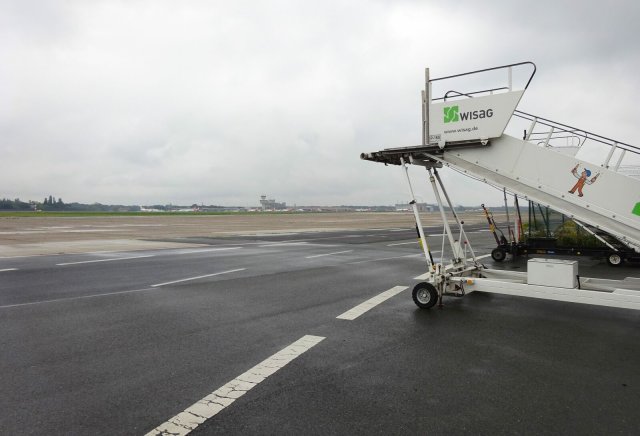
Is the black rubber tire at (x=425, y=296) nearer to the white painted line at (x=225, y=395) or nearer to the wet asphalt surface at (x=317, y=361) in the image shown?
the wet asphalt surface at (x=317, y=361)


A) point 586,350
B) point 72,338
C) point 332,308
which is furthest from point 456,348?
point 72,338

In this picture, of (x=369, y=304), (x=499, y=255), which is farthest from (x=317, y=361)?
(x=499, y=255)

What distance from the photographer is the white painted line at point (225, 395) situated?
3296 millimetres

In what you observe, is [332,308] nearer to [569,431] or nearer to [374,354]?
[374,354]

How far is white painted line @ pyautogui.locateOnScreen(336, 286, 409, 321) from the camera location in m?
6.68

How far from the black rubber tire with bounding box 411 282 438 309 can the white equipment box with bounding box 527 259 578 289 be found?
4.78ft

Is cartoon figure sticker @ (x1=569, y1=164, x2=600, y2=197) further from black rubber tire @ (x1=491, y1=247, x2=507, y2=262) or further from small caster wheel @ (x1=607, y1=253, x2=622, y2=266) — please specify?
black rubber tire @ (x1=491, y1=247, x2=507, y2=262)

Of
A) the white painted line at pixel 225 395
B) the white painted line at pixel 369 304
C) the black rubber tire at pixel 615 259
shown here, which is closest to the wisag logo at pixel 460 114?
the white painted line at pixel 369 304

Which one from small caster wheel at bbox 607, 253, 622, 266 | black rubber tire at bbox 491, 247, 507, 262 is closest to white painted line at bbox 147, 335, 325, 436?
black rubber tire at bbox 491, 247, 507, 262

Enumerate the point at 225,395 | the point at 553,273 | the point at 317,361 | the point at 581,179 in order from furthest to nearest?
the point at 553,273 < the point at 581,179 < the point at 317,361 < the point at 225,395

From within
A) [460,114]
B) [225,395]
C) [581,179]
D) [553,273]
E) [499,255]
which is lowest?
[225,395]

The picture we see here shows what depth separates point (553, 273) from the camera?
628 cm

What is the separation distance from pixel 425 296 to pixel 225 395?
4175 mm

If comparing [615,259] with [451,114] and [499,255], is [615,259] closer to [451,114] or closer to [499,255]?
[499,255]
